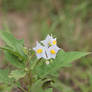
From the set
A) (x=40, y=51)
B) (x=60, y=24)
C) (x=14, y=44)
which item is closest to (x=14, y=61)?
(x=14, y=44)

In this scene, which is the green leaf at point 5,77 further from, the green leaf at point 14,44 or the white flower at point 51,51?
the white flower at point 51,51

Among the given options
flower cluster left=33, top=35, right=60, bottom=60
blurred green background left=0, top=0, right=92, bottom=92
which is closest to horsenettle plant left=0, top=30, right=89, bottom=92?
flower cluster left=33, top=35, right=60, bottom=60

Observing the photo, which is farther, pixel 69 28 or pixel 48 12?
pixel 48 12

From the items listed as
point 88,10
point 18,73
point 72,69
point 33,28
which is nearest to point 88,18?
point 88,10

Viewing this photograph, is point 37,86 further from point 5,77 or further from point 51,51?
point 51,51

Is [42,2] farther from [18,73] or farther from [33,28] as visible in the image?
[18,73]

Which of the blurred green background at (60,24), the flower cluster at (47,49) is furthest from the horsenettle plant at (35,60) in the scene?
the blurred green background at (60,24)
